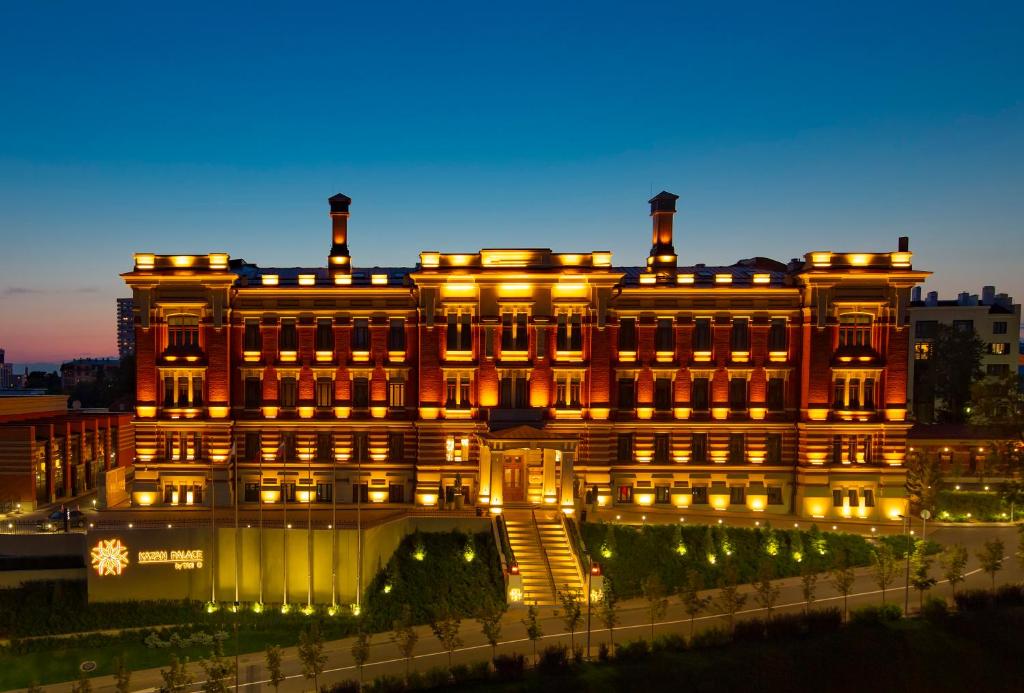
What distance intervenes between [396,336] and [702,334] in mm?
20878

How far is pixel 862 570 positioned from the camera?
43.2 m

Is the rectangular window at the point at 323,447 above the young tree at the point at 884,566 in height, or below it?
above

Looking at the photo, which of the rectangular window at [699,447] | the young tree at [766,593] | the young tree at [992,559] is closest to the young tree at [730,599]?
the young tree at [766,593]

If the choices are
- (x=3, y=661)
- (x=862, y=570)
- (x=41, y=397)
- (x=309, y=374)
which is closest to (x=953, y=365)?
(x=862, y=570)

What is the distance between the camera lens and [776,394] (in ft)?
173

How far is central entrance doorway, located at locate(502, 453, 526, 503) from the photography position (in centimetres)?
4922

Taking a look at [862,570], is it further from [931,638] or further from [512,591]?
[512,591]

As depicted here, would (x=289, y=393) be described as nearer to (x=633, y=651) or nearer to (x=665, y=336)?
(x=665, y=336)

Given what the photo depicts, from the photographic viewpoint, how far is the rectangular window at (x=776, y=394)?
5253cm

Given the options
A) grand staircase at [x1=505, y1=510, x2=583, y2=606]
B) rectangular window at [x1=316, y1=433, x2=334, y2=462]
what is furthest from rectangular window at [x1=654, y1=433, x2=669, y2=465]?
rectangular window at [x1=316, y1=433, x2=334, y2=462]

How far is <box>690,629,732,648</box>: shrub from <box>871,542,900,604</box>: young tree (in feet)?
29.1

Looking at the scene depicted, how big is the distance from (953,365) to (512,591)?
194 feet

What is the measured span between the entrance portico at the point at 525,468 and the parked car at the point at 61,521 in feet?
79.4

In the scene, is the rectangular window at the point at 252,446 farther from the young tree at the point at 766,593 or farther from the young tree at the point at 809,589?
the young tree at the point at 809,589
